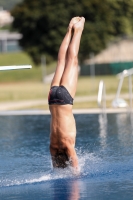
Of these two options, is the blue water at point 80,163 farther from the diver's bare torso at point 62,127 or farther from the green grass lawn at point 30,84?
the green grass lawn at point 30,84

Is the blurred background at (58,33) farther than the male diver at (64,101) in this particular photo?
Yes

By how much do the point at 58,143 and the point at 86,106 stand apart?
568 inches

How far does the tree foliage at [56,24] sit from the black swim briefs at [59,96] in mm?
48812

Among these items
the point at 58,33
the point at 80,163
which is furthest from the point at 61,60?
the point at 58,33

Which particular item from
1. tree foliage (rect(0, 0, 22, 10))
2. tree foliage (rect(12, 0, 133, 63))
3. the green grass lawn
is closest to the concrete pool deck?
the green grass lawn

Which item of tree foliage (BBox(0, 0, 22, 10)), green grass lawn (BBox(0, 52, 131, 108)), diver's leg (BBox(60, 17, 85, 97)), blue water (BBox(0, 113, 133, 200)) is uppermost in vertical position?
diver's leg (BBox(60, 17, 85, 97))

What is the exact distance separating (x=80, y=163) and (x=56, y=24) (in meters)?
50.3

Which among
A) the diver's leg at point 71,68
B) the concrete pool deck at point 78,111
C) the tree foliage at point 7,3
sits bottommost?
the concrete pool deck at point 78,111

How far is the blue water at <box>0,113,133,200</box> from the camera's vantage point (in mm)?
9984

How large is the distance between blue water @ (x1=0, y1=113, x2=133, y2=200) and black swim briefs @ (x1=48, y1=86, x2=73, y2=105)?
3.55 feet

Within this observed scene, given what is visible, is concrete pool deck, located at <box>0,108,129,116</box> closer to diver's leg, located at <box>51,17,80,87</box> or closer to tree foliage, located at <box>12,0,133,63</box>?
diver's leg, located at <box>51,17,80,87</box>

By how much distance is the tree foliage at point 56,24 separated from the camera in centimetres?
6106

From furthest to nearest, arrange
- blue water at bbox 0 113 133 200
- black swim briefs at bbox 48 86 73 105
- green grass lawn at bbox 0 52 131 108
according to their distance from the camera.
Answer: green grass lawn at bbox 0 52 131 108, black swim briefs at bbox 48 86 73 105, blue water at bbox 0 113 133 200

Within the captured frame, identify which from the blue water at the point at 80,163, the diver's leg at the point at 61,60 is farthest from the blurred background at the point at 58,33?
the diver's leg at the point at 61,60
